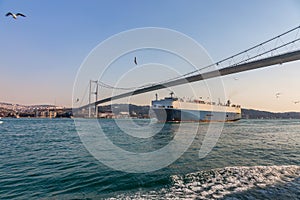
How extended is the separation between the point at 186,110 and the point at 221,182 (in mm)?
40845

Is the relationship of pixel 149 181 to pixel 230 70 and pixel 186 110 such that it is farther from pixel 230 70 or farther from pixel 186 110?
pixel 186 110

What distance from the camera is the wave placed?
13.6 feet

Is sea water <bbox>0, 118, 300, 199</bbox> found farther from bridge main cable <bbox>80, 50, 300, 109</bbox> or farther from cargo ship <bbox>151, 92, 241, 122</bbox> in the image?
cargo ship <bbox>151, 92, 241, 122</bbox>

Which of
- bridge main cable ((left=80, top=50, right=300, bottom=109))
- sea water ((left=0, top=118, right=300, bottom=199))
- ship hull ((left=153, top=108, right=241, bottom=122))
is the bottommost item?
sea water ((left=0, top=118, right=300, bottom=199))

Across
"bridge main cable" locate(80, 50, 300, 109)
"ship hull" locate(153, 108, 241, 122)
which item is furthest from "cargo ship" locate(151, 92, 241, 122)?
"bridge main cable" locate(80, 50, 300, 109)

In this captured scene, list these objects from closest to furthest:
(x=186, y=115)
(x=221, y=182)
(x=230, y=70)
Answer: (x=221, y=182), (x=230, y=70), (x=186, y=115)

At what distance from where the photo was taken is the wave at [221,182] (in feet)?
13.6

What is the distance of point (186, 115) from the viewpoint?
147 ft

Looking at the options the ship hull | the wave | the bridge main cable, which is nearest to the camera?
the wave

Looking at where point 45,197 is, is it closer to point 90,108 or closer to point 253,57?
point 253,57

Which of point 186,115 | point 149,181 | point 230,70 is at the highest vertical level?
point 230,70

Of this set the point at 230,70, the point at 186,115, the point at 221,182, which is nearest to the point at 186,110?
the point at 186,115

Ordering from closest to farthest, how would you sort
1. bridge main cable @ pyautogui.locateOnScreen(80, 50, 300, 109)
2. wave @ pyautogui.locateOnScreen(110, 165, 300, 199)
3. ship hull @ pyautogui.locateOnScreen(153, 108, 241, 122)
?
wave @ pyautogui.locateOnScreen(110, 165, 300, 199) → bridge main cable @ pyautogui.locateOnScreen(80, 50, 300, 109) → ship hull @ pyautogui.locateOnScreen(153, 108, 241, 122)

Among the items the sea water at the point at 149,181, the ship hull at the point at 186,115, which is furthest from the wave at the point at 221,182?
the ship hull at the point at 186,115
